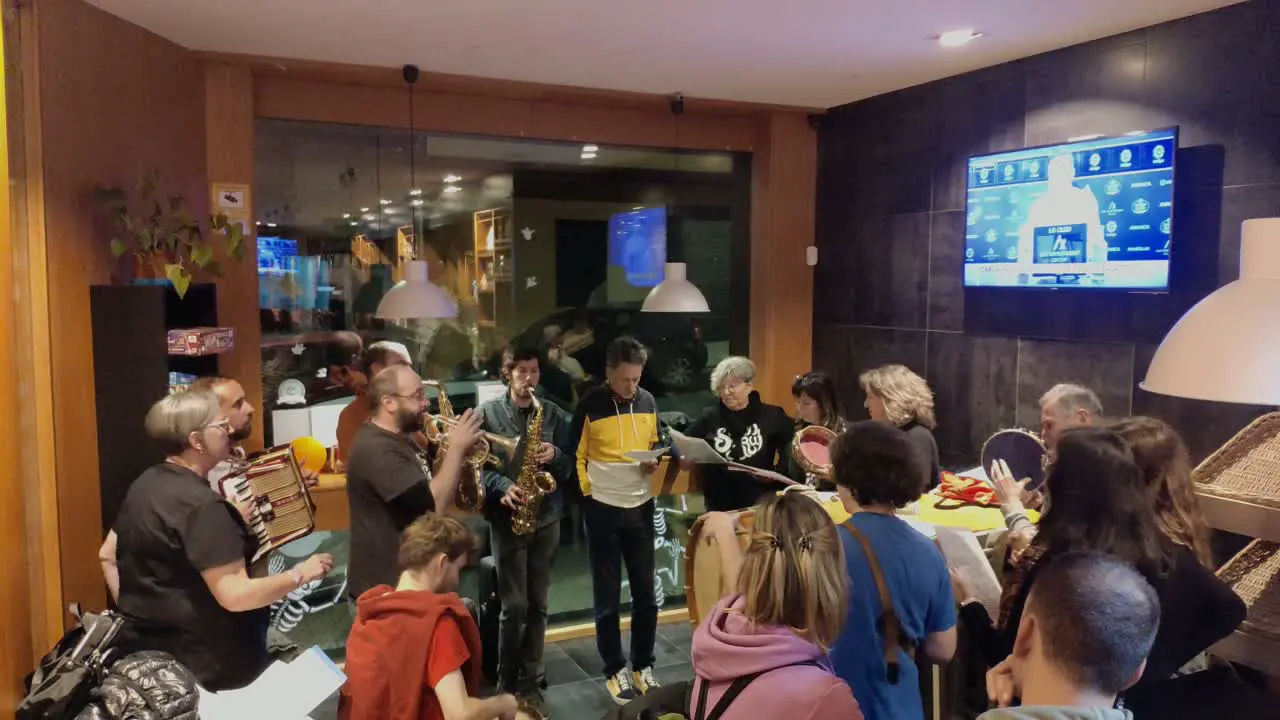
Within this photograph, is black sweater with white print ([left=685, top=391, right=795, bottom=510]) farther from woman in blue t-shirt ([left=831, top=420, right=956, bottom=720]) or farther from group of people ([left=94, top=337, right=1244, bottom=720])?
woman in blue t-shirt ([left=831, top=420, right=956, bottom=720])

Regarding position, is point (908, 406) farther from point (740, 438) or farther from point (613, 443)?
point (613, 443)

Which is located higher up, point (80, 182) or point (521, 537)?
point (80, 182)

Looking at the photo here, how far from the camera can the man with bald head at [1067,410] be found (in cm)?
332

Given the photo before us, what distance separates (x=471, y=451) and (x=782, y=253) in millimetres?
2591

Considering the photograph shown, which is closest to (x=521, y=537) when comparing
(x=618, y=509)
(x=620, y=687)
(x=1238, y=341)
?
(x=618, y=509)

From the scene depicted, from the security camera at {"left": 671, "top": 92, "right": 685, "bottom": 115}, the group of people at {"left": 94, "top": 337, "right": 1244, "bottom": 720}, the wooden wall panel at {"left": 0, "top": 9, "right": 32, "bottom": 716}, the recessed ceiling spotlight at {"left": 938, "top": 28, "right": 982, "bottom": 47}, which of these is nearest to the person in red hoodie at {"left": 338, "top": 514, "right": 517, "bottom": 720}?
the group of people at {"left": 94, "top": 337, "right": 1244, "bottom": 720}

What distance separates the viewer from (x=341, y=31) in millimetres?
3643

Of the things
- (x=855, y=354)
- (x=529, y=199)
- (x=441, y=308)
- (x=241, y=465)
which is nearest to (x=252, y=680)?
(x=241, y=465)

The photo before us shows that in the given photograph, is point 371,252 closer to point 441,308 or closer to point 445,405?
point 441,308

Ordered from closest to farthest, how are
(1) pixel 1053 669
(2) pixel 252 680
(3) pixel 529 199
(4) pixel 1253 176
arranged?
(1) pixel 1053 669
(2) pixel 252 680
(4) pixel 1253 176
(3) pixel 529 199

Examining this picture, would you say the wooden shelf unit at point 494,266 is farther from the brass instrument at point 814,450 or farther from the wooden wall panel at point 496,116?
the brass instrument at point 814,450

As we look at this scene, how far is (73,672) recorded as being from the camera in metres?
2.26

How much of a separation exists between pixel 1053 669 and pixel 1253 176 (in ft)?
8.53

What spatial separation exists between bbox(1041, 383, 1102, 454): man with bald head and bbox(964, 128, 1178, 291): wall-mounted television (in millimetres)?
550
